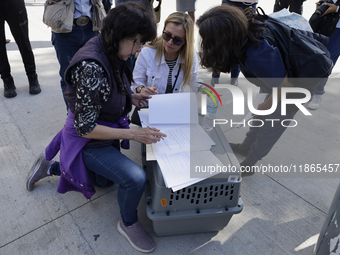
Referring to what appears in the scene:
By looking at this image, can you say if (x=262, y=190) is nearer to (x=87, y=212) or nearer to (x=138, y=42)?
(x=87, y=212)

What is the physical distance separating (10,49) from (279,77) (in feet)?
14.8

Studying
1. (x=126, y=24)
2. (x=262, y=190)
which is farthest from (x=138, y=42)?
(x=262, y=190)

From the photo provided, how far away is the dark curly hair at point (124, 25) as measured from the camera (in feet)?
4.64

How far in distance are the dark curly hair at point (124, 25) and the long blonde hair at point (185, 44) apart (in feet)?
1.94

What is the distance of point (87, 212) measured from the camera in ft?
6.46

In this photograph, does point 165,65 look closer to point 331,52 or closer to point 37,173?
point 37,173

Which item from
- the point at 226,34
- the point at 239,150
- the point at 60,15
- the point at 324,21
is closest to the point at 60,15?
the point at 60,15

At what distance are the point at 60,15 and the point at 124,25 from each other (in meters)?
1.25

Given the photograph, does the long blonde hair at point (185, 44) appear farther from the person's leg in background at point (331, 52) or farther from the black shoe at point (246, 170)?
the person's leg in background at point (331, 52)

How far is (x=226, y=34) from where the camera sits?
1.49 meters

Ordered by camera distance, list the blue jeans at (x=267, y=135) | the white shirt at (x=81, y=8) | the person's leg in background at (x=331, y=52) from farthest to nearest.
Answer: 1. the person's leg in background at (x=331, y=52)
2. the white shirt at (x=81, y=8)
3. the blue jeans at (x=267, y=135)

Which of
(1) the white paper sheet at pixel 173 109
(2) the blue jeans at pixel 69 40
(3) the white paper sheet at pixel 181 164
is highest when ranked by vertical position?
(2) the blue jeans at pixel 69 40

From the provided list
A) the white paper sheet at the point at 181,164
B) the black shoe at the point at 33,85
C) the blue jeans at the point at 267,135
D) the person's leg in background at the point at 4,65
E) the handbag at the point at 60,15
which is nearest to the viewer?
the white paper sheet at the point at 181,164

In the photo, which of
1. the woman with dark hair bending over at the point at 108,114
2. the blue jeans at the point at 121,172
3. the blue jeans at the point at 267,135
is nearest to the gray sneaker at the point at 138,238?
the woman with dark hair bending over at the point at 108,114
